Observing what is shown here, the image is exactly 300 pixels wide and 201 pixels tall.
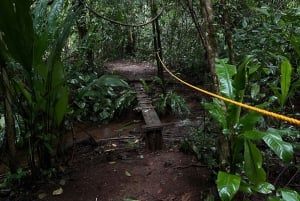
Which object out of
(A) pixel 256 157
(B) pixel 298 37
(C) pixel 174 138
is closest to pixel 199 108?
(C) pixel 174 138

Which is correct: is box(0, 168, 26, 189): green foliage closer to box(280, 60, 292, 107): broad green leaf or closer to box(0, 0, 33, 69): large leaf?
box(0, 0, 33, 69): large leaf

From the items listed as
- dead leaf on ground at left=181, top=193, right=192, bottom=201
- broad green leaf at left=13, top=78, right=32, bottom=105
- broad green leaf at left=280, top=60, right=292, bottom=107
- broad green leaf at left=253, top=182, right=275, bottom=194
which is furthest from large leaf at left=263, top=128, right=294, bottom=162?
broad green leaf at left=13, top=78, right=32, bottom=105

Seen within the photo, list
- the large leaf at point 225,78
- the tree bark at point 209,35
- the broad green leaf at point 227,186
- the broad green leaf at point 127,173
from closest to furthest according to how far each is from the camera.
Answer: the broad green leaf at point 227,186 < the large leaf at point 225,78 < the tree bark at point 209,35 < the broad green leaf at point 127,173

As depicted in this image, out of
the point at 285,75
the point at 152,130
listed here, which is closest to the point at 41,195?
the point at 152,130

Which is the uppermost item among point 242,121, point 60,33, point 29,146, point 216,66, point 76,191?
point 60,33

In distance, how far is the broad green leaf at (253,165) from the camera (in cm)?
211

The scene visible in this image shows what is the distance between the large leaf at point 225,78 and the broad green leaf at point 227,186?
0.58 m

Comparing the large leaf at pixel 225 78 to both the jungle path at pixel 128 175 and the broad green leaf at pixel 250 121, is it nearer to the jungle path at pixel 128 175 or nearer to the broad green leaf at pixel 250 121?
the broad green leaf at pixel 250 121

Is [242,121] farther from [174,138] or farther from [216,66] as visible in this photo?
[174,138]

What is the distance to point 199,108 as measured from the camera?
5.68 m

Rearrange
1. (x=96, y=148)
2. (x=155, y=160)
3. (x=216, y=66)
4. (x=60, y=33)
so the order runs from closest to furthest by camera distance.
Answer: (x=216, y=66)
(x=60, y=33)
(x=155, y=160)
(x=96, y=148)

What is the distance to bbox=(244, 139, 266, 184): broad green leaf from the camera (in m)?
2.11

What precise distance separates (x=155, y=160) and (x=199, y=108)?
8.17ft

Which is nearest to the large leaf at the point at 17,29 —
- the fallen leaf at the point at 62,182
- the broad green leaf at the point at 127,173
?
the fallen leaf at the point at 62,182
